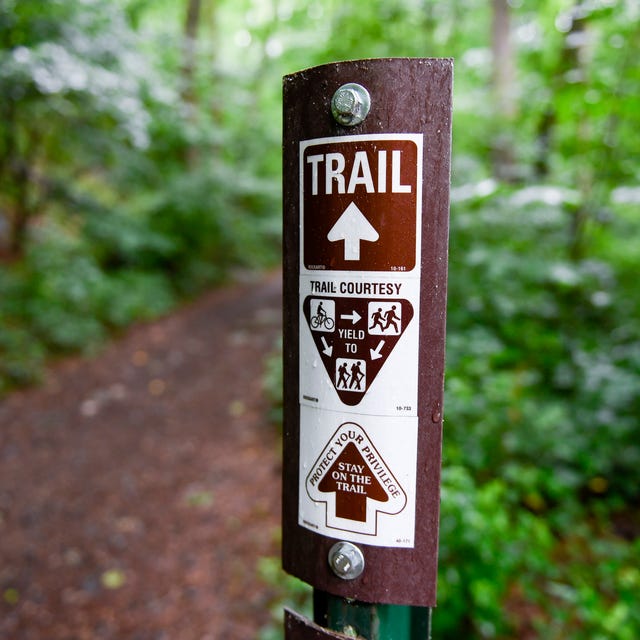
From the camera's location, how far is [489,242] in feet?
15.8

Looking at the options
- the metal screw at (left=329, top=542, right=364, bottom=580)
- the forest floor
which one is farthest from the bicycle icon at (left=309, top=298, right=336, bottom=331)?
the forest floor

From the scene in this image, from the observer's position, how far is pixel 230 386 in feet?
A: 22.0

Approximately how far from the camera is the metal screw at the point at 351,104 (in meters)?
1.01

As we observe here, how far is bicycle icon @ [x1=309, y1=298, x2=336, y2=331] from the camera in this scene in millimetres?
1075

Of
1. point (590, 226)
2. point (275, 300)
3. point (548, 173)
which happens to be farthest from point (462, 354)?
point (275, 300)

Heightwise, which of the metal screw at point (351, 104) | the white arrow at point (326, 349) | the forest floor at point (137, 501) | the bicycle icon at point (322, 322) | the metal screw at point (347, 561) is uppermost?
the metal screw at point (351, 104)

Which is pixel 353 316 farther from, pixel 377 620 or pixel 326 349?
pixel 377 620

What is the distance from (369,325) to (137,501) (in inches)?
158

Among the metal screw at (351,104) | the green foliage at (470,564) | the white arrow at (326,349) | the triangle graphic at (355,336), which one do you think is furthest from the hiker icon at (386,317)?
the green foliage at (470,564)

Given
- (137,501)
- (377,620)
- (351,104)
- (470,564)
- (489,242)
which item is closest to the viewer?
(351,104)

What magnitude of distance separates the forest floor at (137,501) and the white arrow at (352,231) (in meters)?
2.96

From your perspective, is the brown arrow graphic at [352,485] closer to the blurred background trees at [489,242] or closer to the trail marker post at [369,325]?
the trail marker post at [369,325]

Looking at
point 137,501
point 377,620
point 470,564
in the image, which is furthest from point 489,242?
point 377,620

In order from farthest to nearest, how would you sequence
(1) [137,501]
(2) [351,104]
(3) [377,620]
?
(1) [137,501] → (3) [377,620] → (2) [351,104]
